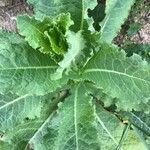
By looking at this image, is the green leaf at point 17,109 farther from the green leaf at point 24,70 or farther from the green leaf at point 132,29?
the green leaf at point 132,29

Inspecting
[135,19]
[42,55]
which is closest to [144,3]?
[135,19]

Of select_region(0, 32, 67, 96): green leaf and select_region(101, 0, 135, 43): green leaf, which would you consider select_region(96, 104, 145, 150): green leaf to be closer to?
select_region(101, 0, 135, 43): green leaf

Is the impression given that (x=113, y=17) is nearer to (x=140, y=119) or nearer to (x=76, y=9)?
(x=76, y=9)

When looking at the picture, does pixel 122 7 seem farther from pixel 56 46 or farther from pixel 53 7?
pixel 56 46

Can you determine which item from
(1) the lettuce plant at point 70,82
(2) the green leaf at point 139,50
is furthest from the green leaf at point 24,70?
(2) the green leaf at point 139,50

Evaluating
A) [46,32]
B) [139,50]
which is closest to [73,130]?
[46,32]

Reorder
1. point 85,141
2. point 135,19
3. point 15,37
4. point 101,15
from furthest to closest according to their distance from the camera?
1. point 135,19
2. point 101,15
3. point 15,37
4. point 85,141
